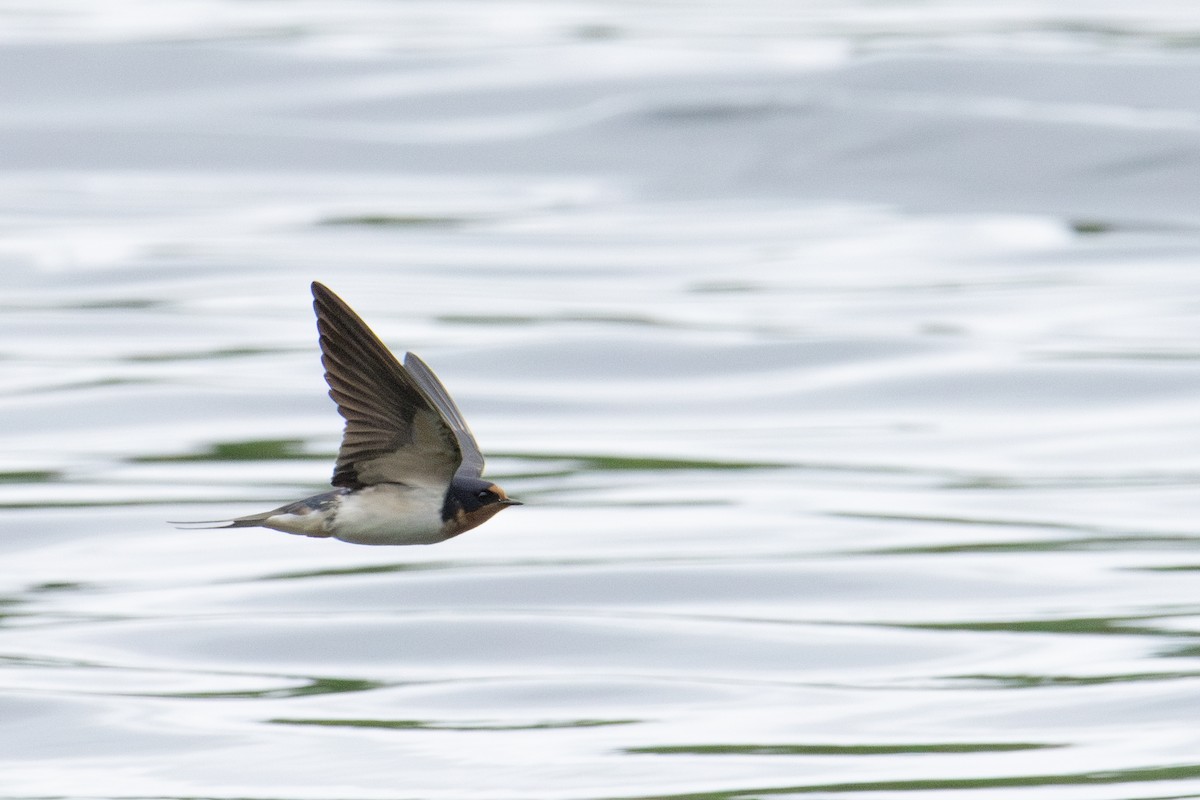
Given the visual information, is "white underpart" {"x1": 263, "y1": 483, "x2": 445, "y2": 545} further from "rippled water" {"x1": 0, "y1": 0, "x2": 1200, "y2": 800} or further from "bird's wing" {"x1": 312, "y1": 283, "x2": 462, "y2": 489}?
"rippled water" {"x1": 0, "y1": 0, "x2": 1200, "y2": 800}

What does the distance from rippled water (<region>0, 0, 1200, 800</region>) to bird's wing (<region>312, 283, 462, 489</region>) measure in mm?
3536

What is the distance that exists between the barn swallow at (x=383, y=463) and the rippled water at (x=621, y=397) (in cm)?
352

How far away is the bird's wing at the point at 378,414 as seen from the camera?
562 centimetres

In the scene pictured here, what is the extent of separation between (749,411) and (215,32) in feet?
66.9

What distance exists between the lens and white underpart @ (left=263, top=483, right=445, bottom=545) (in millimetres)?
5613

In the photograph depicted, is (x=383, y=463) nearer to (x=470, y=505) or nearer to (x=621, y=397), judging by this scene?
(x=470, y=505)

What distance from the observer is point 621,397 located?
764 inches

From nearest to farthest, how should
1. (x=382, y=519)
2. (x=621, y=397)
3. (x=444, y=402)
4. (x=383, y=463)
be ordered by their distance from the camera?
(x=382, y=519) → (x=383, y=463) → (x=444, y=402) → (x=621, y=397)

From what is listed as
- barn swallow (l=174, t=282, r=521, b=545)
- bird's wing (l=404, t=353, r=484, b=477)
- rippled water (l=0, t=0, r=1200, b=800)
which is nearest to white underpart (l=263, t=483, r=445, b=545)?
barn swallow (l=174, t=282, r=521, b=545)

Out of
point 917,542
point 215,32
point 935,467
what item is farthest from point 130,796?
point 215,32

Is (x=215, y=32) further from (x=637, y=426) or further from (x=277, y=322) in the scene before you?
(x=637, y=426)

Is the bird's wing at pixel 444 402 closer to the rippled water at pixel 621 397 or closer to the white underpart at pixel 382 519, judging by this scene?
the white underpart at pixel 382 519

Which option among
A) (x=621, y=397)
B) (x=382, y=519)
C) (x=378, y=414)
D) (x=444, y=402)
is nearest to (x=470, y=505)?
(x=382, y=519)

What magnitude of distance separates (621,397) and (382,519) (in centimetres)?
1380
